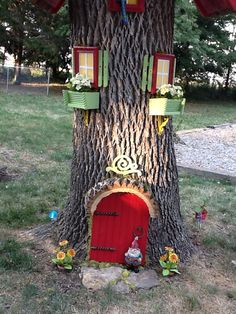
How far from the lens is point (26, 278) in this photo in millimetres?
2896

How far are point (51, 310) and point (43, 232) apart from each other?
105cm

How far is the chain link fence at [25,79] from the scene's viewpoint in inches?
636

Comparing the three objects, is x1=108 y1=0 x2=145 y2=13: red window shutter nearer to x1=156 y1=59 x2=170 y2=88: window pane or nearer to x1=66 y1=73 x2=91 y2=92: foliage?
x1=156 y1=59 x2=170 y2=88: window pane

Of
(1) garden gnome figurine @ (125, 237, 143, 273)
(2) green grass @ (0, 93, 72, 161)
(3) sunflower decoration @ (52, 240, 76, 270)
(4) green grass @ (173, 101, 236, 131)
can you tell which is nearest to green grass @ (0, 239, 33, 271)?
(3) sunflower decoration @ (52, 240, 76, 270)

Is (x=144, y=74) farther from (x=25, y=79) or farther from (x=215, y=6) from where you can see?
(x=25, y=79)

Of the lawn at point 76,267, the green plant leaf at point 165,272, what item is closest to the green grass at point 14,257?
the lawn at point 76,267

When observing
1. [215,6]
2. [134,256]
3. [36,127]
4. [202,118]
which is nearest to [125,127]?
[134,256]

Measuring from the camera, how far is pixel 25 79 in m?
16.9

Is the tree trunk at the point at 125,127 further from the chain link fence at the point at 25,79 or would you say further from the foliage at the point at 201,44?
the chain link fence at the point at 25,79

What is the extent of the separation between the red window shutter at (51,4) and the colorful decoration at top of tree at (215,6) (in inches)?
40.5

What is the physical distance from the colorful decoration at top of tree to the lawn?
189 cm

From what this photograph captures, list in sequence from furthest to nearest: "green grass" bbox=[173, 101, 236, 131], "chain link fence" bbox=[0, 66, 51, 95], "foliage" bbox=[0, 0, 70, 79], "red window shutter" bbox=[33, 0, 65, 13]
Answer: "chain link fence" bbox=[0, 66, 51, 95], "foliage" bbox=[0, 0, 70, 79], "green grass" bbox=[173, 101, 236, 131], "red window shutter" bbox=[33, 0, 65, 13]

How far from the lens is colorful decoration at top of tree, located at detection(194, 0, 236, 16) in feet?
8.51

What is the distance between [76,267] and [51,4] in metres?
1.98
